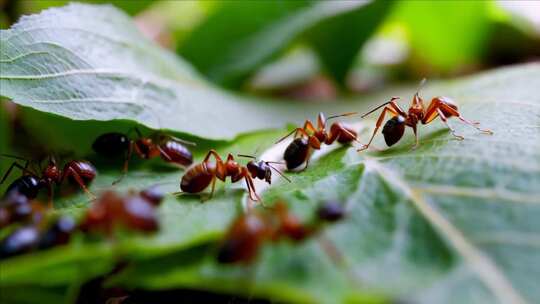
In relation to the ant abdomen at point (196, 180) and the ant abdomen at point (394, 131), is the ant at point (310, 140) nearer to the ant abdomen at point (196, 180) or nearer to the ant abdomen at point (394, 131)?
the ant abdomen at point (394, 131)

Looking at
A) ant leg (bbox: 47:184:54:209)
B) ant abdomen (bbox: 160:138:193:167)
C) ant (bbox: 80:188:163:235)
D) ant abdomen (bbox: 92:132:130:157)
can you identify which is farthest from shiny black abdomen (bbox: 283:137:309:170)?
ant leg (bbox: 47:184:54:209)

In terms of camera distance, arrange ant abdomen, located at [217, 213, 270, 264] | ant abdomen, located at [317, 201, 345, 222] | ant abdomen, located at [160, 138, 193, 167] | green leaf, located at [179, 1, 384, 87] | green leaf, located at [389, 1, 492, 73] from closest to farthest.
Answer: ant abdomen, located at [217, 213, 270, 264] → ant abdomen, located at [317, 201, 345, 222] → ant abdomen, located at [160, 138, 193, 167] → green leaf, located at [179, 1, 384, 87] → green leaf, located at [389, 1, 492, 73]

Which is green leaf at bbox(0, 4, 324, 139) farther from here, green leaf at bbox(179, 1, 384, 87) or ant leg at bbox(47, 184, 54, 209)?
green leaf at bbox(179, 1, 384, 87)

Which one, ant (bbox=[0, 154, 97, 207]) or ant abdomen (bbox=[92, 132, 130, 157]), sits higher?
ant abdomen (bbox=[92, 132, 130, 157])

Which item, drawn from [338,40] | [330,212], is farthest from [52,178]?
[338,40]

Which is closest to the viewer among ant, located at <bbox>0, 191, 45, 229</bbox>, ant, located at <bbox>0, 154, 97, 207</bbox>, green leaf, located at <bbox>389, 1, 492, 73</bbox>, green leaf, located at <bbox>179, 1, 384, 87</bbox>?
ant, located at <bbox>0, 191, 45, 229</bbox>

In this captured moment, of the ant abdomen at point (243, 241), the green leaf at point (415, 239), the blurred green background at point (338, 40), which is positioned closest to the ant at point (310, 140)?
the green leaf at point (415, 239)
